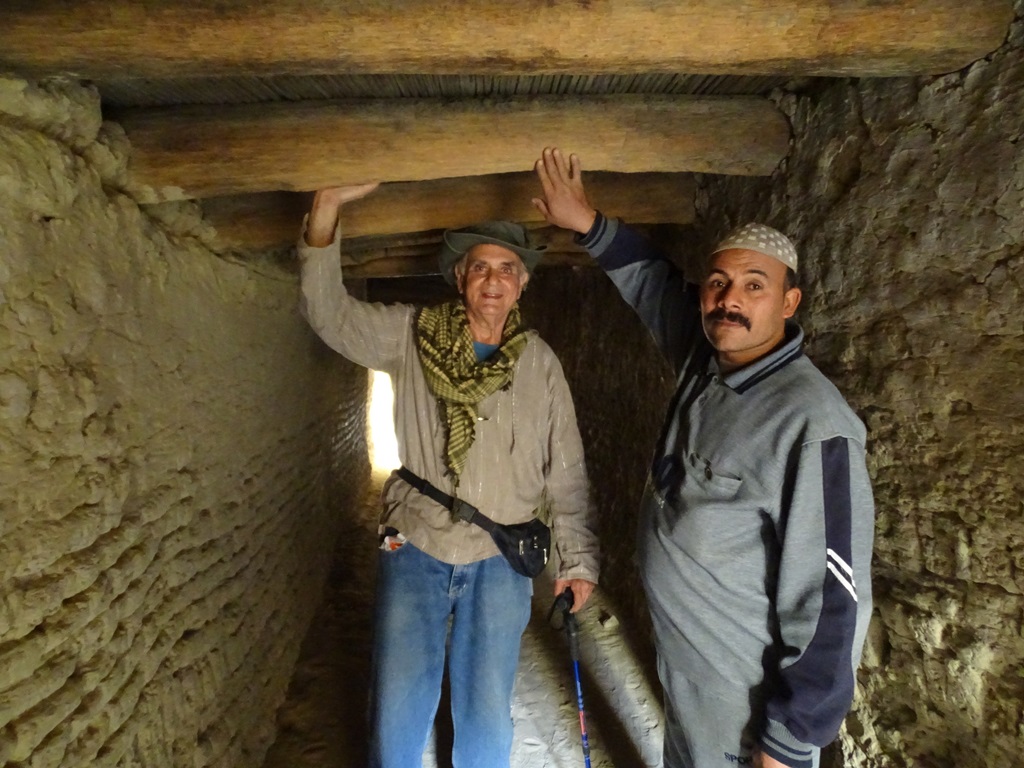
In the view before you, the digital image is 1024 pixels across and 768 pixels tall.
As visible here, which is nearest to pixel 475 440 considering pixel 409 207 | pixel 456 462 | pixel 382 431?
pixel 456 462

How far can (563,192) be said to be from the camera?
1794 mm

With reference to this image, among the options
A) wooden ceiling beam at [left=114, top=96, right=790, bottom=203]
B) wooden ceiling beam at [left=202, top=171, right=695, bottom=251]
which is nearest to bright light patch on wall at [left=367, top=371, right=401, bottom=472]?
wooden ceiling beam at [left=202, top=171, right=695, bottom=251]

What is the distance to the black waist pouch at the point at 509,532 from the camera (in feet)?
5.81

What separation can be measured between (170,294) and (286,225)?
1.58 feet

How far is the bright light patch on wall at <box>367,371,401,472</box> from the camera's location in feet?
26.1

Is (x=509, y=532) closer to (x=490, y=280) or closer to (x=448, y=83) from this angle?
(x=490, y=280)

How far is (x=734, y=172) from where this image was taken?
1.93 m

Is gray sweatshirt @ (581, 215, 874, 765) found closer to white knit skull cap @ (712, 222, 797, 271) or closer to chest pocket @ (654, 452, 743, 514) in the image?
chest pocket @ (654, 452, 743, 514)

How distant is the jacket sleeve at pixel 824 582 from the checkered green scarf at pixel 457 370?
0.89 m

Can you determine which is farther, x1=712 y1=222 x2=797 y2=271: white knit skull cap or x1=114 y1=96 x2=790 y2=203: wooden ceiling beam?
x1=114 y1=96 x2=790 y2=203: wooden ceiling beam

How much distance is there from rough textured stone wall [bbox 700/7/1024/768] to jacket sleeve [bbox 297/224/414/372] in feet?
4.42

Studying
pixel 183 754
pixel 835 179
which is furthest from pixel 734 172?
pixel 183 754

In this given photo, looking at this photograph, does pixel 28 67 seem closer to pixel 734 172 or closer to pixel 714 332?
pixel 714 332

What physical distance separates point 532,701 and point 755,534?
1.99 m
